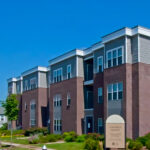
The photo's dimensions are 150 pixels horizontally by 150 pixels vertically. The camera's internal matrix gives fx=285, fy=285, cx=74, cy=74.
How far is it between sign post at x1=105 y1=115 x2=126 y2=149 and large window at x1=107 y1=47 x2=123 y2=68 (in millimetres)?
12369

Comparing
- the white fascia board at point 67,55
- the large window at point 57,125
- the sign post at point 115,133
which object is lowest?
the large window at point 57,125

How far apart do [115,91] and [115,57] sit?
10.7 feet

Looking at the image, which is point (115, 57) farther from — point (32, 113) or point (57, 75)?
point (32, 113)

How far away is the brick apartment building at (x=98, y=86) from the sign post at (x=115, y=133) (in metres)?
10.5

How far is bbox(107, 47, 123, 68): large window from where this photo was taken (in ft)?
87.6

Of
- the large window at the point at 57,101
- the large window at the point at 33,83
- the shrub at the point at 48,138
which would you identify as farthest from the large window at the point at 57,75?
the shrub at the point at 48,138

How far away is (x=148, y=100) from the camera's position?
25578 mm

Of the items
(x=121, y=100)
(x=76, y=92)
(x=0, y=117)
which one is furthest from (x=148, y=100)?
(x=0, y=117)

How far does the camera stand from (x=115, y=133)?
14836 mm

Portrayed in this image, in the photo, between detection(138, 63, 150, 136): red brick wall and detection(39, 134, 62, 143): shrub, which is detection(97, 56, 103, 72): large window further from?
detection(39, 134, 62, 143): shrub

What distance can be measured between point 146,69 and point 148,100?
2802 mm

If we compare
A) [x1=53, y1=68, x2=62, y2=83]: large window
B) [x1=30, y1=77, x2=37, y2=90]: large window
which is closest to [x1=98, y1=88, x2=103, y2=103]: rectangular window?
[x1=53, y1=68, x2=62, y2=83]: large window

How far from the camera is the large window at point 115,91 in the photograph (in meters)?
26.3

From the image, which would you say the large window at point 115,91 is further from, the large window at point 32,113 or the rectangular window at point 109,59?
the large window at point 32,113
